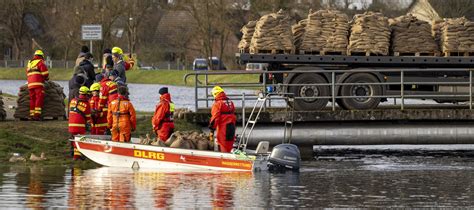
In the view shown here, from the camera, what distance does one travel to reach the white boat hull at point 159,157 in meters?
26.8

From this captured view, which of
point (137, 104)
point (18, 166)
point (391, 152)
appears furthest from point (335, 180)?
point (137, 104)

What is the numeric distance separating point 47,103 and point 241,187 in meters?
9.49

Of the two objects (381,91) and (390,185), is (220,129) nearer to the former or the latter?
(390,185)

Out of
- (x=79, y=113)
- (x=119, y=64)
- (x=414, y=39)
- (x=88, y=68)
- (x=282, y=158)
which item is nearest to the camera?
(x=282, y=158)

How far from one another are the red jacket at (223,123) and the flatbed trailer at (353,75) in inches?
225

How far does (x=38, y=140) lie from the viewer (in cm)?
2995

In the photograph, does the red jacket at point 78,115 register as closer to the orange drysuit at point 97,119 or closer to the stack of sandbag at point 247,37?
the orange drysuit at point 97,119

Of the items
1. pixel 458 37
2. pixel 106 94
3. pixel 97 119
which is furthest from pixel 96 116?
pixel 458 37

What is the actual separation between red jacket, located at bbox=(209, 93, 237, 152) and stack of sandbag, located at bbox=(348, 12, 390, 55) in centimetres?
716

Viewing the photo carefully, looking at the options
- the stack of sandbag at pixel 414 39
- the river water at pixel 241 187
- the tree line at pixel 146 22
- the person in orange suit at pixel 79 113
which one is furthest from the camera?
the tree line at pixel 146 22

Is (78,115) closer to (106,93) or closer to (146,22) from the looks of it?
(106,93)

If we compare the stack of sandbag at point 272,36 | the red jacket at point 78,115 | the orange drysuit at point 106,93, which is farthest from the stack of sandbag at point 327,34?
the red jacket at point 78,115

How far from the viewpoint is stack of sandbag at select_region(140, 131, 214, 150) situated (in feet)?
89.2

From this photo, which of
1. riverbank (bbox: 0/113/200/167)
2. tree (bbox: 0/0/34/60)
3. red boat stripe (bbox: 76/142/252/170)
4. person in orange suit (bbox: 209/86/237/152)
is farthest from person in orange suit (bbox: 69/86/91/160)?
tree (bbox: 0/0/34/60)
